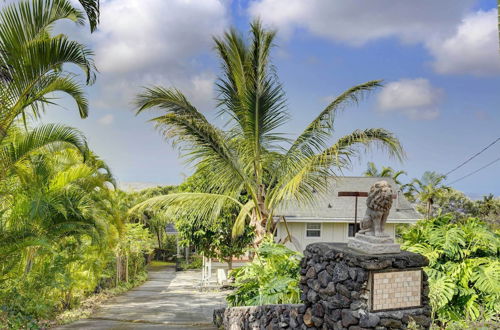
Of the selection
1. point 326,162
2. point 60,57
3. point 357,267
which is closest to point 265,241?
point 326,162

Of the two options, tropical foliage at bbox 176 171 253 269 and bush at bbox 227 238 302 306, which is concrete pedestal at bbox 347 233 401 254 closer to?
Answer: bush at bbox 227 238 302 306

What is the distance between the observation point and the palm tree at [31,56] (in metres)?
6.15

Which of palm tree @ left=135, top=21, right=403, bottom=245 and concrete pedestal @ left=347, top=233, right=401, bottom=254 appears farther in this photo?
palm tree @ left=135, top=21, right=403, bottom=245

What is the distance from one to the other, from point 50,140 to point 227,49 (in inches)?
178

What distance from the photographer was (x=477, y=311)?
7109 millimetres

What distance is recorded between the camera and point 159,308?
43.3 ft

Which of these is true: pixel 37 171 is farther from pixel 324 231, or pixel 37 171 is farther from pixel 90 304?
pixel 324 231

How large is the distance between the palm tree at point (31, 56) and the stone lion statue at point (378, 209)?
16.3 ft

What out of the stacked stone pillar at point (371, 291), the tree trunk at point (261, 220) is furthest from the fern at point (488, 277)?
the tree trunk at point (261, 220)

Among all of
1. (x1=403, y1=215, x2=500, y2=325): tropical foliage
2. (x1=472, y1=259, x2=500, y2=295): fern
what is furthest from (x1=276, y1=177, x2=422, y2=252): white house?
(x1=472, y1=259, x2=500, y2=295): fern

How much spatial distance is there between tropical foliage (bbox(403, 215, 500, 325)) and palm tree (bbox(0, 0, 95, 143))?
687cm

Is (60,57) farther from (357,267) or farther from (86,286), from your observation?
(86,286)

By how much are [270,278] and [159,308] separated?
6002mm

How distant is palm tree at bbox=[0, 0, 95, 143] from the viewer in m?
6.15
